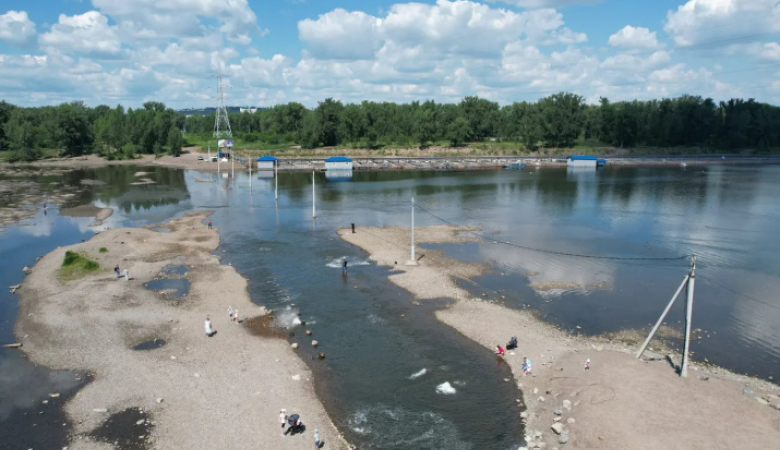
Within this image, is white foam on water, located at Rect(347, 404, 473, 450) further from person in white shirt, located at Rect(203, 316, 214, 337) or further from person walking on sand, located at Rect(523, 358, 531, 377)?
person in white shirt, located at Rect(203, 316, 214, 337)

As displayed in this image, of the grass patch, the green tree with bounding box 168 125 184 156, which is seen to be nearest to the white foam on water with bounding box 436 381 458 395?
the grass patch

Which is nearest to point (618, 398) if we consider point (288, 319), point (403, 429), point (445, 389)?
point (445, 389)

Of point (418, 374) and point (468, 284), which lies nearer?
point (418, 374)

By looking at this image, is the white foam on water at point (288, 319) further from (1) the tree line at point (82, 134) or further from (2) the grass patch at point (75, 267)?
(1) the tree line at point (82, 134)

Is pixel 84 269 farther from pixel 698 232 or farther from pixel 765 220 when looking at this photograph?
pixel 765 220

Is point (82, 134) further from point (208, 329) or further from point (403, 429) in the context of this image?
point (403, 429)

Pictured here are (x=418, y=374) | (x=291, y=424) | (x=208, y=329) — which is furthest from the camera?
(x=208, y=329)

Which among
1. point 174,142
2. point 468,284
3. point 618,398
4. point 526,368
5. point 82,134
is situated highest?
point 82,134
